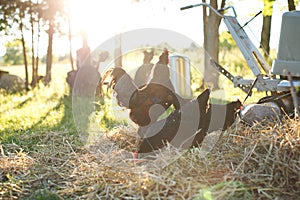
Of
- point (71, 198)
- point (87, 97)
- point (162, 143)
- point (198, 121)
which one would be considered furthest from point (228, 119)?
point (87, 97)

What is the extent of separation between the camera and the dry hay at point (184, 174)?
10.0 ft

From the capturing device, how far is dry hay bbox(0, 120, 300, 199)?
305cm

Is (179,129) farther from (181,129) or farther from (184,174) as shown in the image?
(184,174)

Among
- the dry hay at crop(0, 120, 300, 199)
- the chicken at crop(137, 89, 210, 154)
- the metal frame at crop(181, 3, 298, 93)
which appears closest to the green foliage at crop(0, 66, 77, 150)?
the dry hay at crop(0, 120, 300, 199)

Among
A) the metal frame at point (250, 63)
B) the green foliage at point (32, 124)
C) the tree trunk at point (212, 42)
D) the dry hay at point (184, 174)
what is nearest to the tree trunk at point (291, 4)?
the tree trunk at point (212, 42)

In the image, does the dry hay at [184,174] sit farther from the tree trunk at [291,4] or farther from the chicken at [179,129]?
the tree trunk at [291,4]

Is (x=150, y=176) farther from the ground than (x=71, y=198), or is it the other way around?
(x=150, y=176)

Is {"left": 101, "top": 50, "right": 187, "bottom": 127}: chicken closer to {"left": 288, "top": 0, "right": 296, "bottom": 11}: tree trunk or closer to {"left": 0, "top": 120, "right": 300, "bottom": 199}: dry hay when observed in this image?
{"left": 0, "top": 120, "right": 300, "bottom": 199}: dry hay

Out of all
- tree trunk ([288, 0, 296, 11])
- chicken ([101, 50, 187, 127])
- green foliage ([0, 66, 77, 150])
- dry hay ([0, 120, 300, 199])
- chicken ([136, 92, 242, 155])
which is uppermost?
tree trunk ([288, 0, 296, 11])

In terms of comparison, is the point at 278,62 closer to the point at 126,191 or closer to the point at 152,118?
the point at 152,118

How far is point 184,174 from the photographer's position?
3277 mm

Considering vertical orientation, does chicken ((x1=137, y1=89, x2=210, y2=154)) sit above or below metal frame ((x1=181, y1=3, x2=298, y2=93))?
below

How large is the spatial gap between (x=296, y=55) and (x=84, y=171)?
2990 mm

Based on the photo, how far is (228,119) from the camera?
4445 mm
